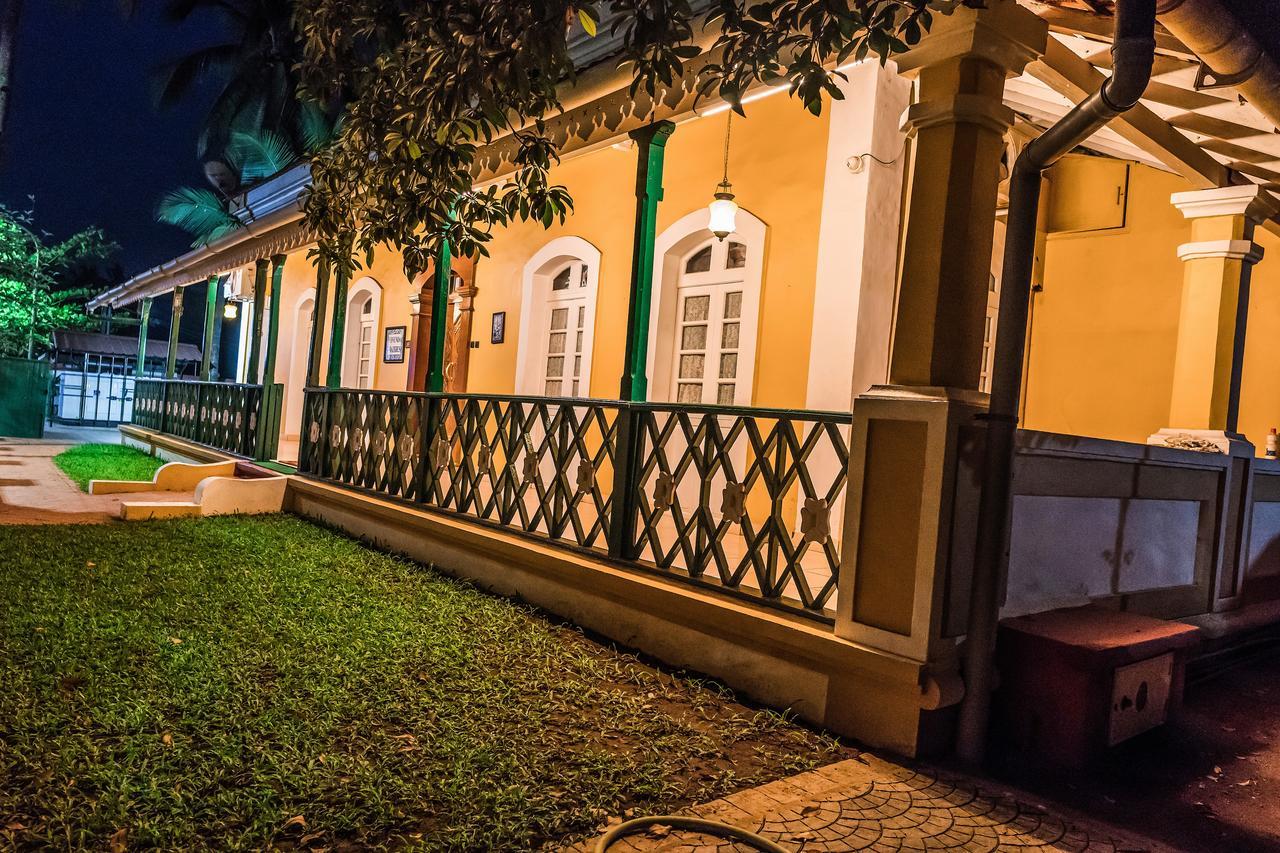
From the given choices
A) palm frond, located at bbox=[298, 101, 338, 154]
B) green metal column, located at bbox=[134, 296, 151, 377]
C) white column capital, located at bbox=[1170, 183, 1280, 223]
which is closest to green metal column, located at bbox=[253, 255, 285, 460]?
green metal column, located at bbox=[134, 296, 151, 377]

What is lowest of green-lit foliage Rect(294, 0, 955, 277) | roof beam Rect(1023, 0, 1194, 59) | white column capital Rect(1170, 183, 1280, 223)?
green-lit foliage Rect(294, 0, 955, 277)

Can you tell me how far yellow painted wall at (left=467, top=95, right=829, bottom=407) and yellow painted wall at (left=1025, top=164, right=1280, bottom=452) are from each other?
3.21 m

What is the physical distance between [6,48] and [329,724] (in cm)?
882

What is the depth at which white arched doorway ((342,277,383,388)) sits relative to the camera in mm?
13133

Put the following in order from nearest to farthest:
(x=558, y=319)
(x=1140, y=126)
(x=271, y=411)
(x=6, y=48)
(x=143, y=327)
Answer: (x=1140, y=126)
(x=6, y=48)
(x=558, y=319)
(x=271, y=411)
(x=143, y=327)

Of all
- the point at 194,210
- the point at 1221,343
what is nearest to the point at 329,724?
the point at 1221,343

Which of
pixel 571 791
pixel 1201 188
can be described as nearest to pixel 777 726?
pixel 571 791

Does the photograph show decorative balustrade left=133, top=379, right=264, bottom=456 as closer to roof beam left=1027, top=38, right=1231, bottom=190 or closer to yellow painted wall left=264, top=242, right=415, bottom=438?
yellow painted wall left=264, top=242, right=415, bottom=438

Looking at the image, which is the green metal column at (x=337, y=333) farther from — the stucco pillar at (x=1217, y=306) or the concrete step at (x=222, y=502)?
the stucco pillar at (x=1217, y=306)

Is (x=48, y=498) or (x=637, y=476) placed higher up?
(x=637, y=476)

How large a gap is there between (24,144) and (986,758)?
8819 centimetres

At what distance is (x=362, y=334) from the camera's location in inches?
544

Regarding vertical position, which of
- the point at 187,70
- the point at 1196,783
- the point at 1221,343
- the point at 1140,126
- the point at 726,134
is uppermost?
the point at 187,70

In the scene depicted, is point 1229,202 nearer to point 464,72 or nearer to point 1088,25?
point 1088,25
